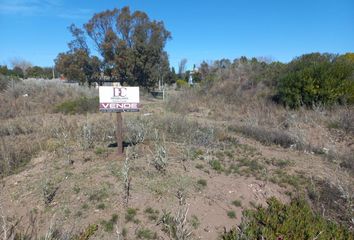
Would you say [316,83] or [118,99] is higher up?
[316,83]

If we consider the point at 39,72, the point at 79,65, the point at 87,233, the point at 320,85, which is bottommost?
the point at 87,233

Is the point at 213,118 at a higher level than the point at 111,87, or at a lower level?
lower

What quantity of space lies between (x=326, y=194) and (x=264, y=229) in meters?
2.06

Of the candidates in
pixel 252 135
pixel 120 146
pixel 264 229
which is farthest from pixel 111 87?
pixel 252 135

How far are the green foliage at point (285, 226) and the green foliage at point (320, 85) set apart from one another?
30.5 feet

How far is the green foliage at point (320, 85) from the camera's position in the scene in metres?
12.8

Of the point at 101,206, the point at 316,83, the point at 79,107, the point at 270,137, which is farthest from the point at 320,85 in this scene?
the point at 101,206

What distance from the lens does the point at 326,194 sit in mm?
5023

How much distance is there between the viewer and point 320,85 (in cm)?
1312

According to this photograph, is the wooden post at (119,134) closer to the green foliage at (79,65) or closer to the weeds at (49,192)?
the weeds at (49,192)

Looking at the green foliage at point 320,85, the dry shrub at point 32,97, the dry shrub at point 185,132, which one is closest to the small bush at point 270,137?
the dry shrub at point 185,132

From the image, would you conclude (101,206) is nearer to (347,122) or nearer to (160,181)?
(160,181)

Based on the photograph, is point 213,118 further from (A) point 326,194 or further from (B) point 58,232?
(B) point 58,232

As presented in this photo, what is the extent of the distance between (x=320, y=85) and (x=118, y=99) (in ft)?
33.3
